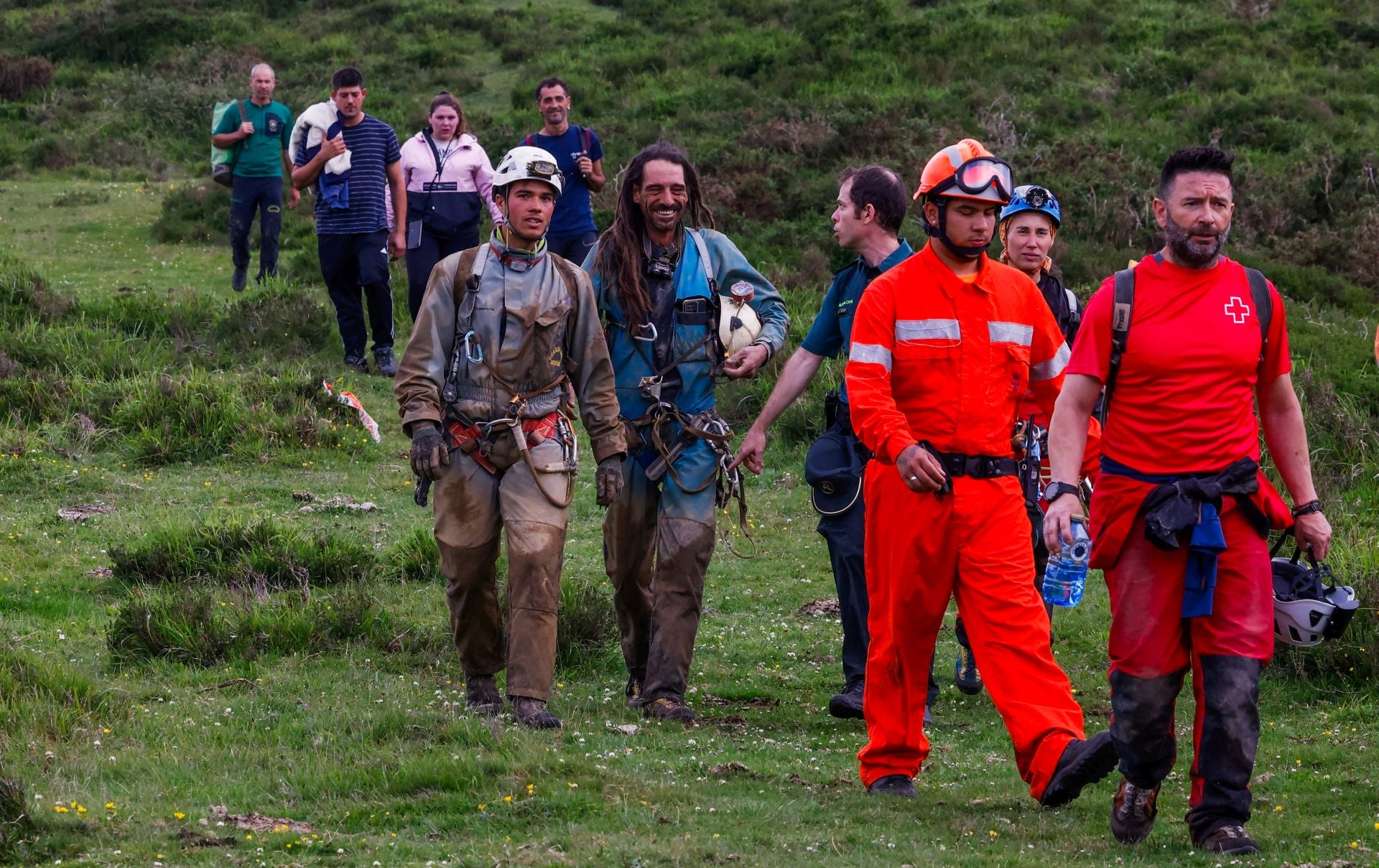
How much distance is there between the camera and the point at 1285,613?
524 centimetres

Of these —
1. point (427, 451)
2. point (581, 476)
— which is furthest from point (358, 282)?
point (427, 451)

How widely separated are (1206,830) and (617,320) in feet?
10.9

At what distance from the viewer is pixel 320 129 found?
544 inches

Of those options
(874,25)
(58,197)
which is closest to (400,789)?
(58,197)

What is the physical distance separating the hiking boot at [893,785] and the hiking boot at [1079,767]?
1.76ft

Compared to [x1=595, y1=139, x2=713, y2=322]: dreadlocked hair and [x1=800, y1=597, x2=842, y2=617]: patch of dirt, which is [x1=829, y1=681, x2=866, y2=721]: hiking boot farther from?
[x1=800, y1=597, x2=842, y2=617]: patch of dirt

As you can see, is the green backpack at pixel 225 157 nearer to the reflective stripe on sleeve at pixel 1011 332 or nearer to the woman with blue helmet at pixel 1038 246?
the woman with blue helmet at pixel 1038 246

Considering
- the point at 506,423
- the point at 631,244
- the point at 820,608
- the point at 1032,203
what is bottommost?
the point at 820,608

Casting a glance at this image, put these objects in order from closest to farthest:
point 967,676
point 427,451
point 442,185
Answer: point 427,451 < point 967,676 < point 442,185

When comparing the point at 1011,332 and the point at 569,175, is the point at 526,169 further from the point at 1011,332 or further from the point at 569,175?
the point at 569,175

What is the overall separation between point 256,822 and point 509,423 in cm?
199

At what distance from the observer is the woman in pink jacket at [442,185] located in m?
13.6

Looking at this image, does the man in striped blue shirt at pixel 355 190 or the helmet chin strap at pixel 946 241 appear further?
the man in striped blue shirt at pixel 355 190

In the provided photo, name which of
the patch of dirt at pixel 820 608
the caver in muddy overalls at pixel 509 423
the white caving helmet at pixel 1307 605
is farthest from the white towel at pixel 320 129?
the white caving helmet at pixel 1307 605
